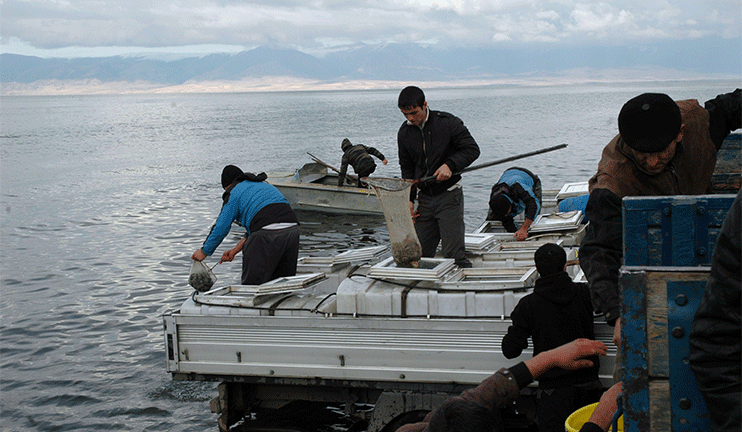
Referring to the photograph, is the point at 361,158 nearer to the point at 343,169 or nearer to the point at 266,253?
the point at 343,169

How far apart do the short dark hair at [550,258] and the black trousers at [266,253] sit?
3.32 metres

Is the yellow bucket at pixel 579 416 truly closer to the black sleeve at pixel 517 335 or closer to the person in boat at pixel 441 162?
the black sleeve at pixel 517 335

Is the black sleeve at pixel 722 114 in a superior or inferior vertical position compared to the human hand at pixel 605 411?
superior

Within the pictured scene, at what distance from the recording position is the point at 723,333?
6.23 ft

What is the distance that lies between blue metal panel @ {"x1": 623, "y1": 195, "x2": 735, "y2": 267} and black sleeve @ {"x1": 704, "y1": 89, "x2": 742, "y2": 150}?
59.7 inches

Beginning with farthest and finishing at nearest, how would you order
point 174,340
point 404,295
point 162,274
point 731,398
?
point 162,274 → point 174,340 → point 404,295 → point 731,398

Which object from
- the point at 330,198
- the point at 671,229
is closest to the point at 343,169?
A: the point at 330,198

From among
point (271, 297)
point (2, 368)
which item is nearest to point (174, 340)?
point (271, 297)

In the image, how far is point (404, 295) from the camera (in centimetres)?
499

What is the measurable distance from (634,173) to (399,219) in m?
2.48

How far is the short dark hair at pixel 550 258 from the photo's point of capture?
4.39 metres

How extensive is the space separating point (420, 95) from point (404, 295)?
90.2 inches

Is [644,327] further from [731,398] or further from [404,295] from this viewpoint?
[404,295]

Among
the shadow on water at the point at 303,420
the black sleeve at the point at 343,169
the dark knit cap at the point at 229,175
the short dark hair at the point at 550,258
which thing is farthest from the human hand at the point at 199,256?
the black sleeve at the point at 343,169
